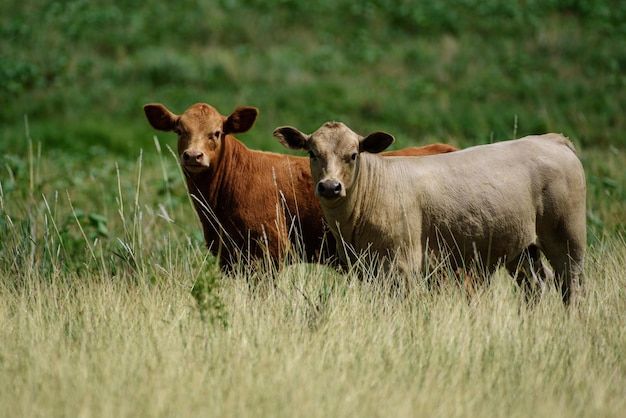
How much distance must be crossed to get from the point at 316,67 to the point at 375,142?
1655 centimetres

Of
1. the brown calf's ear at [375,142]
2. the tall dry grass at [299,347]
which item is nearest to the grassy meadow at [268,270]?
the tall dry grass at [299,347]

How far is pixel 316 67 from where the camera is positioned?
23.3m

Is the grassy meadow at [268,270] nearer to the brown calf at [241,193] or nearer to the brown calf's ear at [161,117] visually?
the brown calf at [241,193]

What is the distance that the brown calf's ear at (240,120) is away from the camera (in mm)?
7961

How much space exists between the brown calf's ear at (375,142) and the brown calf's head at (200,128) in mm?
1245

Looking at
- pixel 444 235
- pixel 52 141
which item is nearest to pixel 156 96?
pixel 52 141

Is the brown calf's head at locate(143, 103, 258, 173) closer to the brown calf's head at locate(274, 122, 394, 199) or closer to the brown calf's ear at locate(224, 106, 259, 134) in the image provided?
the brown calf's ear at locate(224, 106, 259, 134)

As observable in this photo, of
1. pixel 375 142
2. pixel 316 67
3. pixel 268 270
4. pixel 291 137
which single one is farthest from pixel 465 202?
pixel 316 67

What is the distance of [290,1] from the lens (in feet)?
88.5

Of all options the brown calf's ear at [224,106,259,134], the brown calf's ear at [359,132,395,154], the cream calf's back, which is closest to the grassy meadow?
the cream calf's back

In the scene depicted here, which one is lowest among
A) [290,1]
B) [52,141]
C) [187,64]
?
[52,141]

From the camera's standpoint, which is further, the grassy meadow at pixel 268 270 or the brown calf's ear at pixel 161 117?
the brown calf's ear at pixel 161 117

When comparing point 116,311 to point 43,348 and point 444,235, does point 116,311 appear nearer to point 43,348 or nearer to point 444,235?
point 43,348

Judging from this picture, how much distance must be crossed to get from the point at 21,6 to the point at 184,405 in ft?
78.8
